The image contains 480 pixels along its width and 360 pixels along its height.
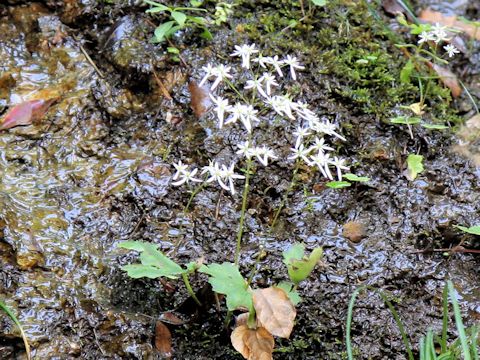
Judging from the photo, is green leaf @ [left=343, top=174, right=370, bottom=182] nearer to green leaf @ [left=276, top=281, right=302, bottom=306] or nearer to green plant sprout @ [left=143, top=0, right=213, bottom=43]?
green leaf @ [left=276, top=281, right=302, bottom=306]

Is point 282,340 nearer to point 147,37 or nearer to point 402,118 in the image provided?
point 402,118

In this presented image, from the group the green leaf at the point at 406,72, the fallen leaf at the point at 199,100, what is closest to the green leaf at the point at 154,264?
the fallen leaf at the point at 199,100

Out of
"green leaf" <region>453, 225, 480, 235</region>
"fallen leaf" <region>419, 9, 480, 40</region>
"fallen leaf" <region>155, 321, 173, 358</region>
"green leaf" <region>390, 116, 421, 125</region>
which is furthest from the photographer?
"fallen leaf" <region>419, 9, 480, 40</region>

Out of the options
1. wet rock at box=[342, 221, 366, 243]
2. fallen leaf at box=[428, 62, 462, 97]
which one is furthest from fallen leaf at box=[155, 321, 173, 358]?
fallen leaf at box=[428, 62, 462, 97]

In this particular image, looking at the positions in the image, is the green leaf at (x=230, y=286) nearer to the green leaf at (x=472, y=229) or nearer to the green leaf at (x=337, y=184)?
the green leaf at (x=337, y=184)

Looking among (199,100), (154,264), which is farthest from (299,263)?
(199,100)
